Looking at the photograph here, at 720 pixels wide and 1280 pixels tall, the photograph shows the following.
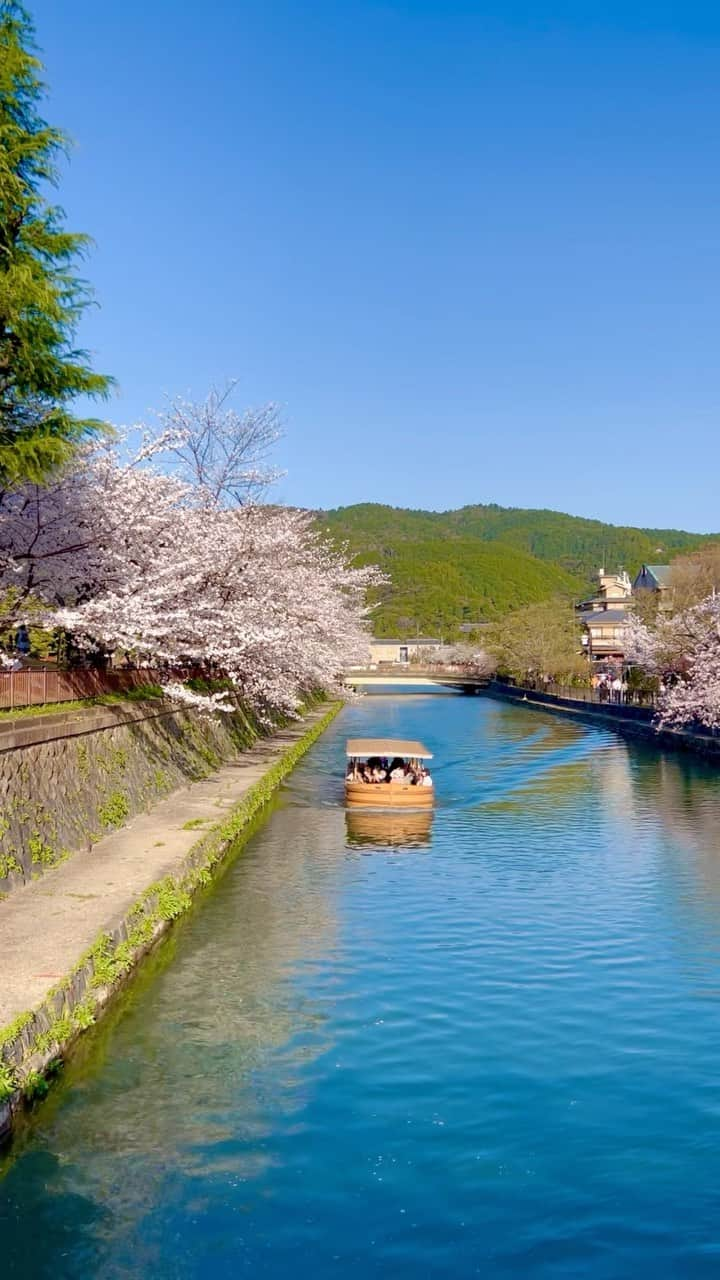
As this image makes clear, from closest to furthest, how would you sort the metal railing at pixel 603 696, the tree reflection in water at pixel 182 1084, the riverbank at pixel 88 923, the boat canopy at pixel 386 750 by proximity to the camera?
the tree reflection in water at pixel 182 1084 → the riverbank at pixel 88 923 → the boat canopy at pixel 386 750 → the metal railing at pixel 603 696

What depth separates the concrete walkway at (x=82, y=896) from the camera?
494 inches

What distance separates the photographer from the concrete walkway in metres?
12.5

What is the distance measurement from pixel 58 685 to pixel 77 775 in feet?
7.41

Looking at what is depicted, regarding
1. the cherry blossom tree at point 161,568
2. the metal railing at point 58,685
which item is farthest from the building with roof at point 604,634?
the metal railing at point 58,685

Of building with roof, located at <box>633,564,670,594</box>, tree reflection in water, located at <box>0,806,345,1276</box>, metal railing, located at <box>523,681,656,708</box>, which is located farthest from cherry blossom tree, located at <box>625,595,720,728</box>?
building with roof, located at <box>633,564,670,594</box>

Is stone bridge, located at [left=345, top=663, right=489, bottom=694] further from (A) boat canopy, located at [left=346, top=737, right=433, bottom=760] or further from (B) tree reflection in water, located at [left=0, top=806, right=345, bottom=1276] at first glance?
(B) tree reflection in water, located at [left=0, top=806, right=345, bottom=1276]

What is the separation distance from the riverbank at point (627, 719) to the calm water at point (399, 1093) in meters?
28.1

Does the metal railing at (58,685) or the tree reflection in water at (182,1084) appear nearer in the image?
the tree reflection in water at (182,1084)

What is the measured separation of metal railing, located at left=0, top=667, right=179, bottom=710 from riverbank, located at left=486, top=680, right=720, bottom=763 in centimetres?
2869

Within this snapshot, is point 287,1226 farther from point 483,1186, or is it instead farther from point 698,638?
point 698,638

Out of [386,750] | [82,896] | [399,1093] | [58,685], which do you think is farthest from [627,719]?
[399,1093]

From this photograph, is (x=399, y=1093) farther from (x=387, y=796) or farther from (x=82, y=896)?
(x=387, y=796)

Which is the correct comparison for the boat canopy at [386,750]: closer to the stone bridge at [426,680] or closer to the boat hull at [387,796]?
the boat hull at [387,796]

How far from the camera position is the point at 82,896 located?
16812 millimetres
